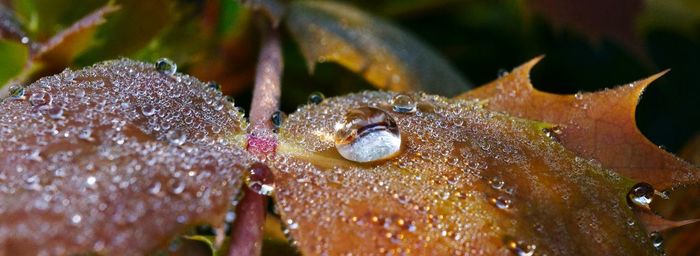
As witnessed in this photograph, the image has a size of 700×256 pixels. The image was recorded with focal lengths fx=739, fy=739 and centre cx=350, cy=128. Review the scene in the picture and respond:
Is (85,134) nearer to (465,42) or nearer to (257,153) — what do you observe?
(257,153)

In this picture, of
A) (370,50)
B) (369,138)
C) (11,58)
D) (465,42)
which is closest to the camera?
(369,138)

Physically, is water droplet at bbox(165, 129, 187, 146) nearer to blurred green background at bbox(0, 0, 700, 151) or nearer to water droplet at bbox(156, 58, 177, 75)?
water droplet at bbox(156, 58, 177, 75)

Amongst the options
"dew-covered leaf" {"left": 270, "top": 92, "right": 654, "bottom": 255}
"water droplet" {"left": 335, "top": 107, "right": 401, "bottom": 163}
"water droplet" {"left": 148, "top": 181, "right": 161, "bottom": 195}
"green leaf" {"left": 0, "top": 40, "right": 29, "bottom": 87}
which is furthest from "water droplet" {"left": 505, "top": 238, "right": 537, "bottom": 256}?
"green leaf" {"left": 0, "top": 40, "right": 29, "bottom": 87}

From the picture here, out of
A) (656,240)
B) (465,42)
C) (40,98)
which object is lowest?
(656,240)

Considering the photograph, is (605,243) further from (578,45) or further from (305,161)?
(578,45)

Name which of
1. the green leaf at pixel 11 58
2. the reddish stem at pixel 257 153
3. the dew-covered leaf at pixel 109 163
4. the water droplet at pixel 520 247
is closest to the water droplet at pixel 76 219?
the dew-covered leaf at pixel 109 163

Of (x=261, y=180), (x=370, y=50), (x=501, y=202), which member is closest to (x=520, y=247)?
(x=501, y=202)

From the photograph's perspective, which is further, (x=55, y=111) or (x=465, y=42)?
(x=465, y=42)
